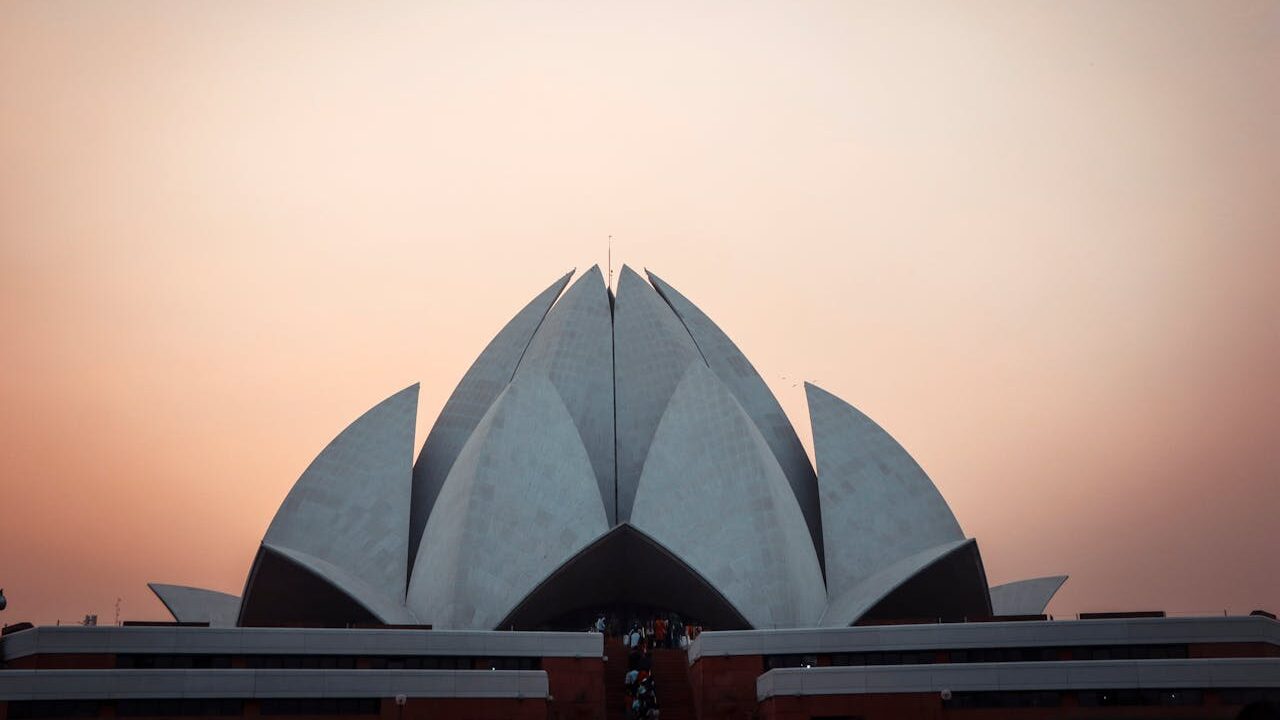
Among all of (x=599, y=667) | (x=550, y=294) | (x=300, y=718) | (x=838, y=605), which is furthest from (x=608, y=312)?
(x=300, y=718)

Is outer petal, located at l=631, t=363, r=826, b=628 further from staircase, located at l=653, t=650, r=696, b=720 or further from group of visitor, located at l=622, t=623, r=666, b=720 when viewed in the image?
group of visitor, located at l=622, t=623, r=666, b=720

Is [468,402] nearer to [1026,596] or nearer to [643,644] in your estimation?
[643,644]

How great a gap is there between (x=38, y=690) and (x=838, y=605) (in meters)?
15.2

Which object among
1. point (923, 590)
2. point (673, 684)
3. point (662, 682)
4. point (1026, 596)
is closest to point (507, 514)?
point (662, 682)

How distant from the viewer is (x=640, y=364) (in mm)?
30875

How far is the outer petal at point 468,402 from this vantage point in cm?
2953

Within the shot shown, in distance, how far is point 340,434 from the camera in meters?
29.0

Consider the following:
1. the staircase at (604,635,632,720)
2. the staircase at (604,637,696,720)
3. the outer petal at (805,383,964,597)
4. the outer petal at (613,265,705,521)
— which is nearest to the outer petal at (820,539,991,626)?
the outer petal at (805,383,964,597)

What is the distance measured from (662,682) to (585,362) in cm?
1010

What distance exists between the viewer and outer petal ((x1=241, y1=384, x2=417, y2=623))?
86.1ft

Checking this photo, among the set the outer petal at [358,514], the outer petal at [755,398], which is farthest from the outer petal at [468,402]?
the outer petal at [755,398]

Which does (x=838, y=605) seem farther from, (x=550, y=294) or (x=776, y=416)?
(x=550, y=294)

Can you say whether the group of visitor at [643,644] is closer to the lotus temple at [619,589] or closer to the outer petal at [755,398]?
the lotus temple at [619,589]

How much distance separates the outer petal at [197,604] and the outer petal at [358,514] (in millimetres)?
3970
